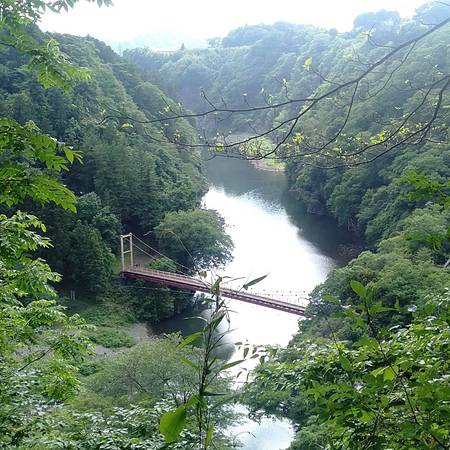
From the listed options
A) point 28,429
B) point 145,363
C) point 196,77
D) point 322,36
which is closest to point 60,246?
point 145,363

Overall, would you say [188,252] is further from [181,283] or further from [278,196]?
[278,196]

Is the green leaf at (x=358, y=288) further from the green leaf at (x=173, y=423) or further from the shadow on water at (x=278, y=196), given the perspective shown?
the shadow on water at (x=278, y=196)

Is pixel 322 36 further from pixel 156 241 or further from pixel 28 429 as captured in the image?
pixel 28 429

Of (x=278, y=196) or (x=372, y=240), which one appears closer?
(x=372, y=240)

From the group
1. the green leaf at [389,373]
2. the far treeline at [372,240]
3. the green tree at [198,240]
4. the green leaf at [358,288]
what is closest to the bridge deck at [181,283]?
the green tree at [198,240]

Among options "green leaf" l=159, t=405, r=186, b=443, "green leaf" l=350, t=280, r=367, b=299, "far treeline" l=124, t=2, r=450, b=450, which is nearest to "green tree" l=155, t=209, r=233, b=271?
"far treeline" l=124, t=2, r=450, b=450

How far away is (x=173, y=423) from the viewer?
2.80 ft

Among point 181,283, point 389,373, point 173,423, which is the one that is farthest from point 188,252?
point 181,283

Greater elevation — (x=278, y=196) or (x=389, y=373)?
(x=278, y=196)

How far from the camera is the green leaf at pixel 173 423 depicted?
0.85m

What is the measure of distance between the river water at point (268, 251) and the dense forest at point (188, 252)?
87 centimetres

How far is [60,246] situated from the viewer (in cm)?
1677

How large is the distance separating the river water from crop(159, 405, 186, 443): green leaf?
25.6 feet

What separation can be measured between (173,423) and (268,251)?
22.2 metres
